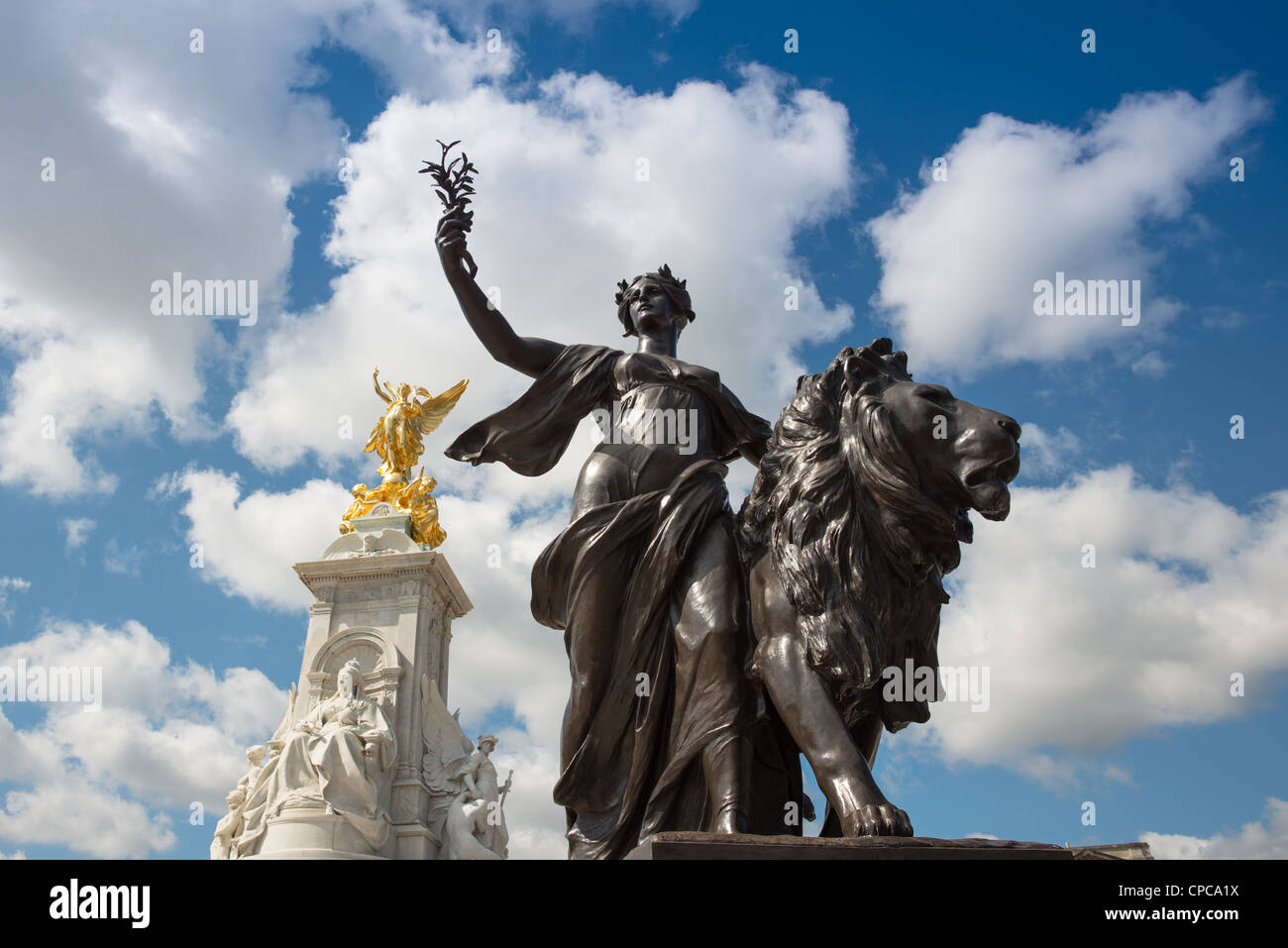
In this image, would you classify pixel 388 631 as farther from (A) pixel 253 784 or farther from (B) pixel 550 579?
(B) pixel 550 579

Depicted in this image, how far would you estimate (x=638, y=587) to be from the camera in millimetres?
4145

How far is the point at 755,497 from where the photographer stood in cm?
407

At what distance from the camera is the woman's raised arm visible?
15.0ft

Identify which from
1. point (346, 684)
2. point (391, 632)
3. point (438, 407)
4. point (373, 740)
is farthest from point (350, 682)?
point (438, 407)

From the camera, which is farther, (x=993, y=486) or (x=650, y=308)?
(x=650, y=308)

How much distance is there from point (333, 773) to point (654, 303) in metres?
14.4

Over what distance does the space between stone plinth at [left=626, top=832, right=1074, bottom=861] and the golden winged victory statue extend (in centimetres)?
1987

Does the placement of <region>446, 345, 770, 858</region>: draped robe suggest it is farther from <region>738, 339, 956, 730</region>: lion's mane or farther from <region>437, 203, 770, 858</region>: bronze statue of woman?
<region>738, 339, 956, 730</region>: lion's mane

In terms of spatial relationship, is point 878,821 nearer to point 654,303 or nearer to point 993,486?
point 993,486

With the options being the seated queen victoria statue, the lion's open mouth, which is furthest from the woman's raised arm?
the seated queen victoria statue

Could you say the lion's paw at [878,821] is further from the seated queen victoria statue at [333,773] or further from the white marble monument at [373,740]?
the seated queen victoria statue at [333,773]

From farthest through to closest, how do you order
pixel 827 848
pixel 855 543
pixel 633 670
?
pixel 633 670 < pixel 855 543 < pixel 827 848
